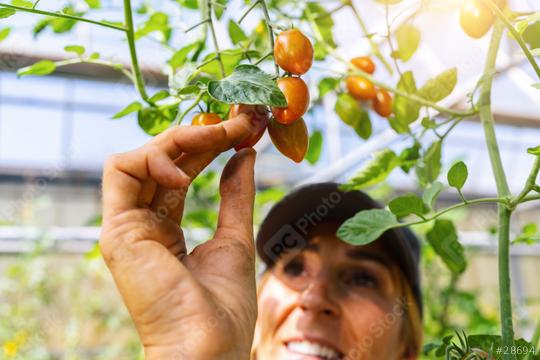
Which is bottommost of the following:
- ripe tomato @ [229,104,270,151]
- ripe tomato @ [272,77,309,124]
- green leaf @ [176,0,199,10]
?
ripe tomato @ [229,104,270,151]

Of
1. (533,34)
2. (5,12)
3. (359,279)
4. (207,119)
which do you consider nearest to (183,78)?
(207,119)

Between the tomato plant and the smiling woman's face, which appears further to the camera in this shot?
the smiling woman's face

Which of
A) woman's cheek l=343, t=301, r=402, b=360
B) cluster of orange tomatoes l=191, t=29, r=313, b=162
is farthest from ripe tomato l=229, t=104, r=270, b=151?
woman's cheek l=343, t=301, r=402, b=360

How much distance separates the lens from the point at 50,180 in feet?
20.2

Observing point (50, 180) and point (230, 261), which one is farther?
point (50, 180)

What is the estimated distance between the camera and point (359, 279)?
4.10 feet

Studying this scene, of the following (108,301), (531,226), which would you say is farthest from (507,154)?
(531,226)

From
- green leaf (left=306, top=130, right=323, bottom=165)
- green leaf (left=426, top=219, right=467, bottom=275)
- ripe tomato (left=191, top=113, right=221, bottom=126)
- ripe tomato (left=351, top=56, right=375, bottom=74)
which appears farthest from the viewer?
green leaf (left=306, top=130, right=323, bottom=165)

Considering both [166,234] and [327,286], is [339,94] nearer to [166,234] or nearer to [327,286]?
[166,234]

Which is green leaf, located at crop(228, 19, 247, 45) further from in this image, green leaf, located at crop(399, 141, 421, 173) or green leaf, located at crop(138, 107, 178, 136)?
green leaf, located at crop(399, 141, 421, 173)

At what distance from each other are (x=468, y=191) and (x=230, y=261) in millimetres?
6806

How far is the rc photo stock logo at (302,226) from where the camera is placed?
3.99ft

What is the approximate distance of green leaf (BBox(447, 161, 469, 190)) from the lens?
0.55m

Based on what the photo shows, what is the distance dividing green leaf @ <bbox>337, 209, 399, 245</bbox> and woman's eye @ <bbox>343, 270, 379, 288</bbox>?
682mm
